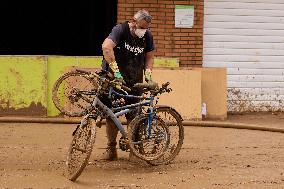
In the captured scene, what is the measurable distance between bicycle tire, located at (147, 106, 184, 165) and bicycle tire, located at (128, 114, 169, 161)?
5.0 inches

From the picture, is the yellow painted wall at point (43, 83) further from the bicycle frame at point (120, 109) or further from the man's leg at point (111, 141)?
the bicycle frame at point (120, 109)

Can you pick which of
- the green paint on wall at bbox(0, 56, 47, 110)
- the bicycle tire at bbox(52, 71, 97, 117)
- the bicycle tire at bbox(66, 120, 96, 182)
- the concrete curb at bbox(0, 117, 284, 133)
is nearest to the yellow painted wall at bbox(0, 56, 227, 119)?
the green paint on wall at bbox(0, 56, 47, 110)

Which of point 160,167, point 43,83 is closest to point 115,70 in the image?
point 160,167

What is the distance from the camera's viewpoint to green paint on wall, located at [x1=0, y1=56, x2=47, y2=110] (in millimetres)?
13242

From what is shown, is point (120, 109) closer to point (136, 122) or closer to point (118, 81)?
point (136, 122)

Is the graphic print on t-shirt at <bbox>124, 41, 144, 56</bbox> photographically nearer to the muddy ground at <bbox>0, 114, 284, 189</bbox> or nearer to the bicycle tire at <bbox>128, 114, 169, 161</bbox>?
the bicycle tire at <bbox>128, 114, 169, 161</bbox>

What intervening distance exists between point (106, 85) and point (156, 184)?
1.44 metres

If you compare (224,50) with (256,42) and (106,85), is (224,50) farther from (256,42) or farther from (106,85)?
(106,85)

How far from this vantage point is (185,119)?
13.1 m

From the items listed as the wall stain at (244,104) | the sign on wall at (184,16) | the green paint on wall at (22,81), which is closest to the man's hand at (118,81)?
the green paint on wall at (22,81)

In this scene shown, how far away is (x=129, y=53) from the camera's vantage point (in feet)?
27.9

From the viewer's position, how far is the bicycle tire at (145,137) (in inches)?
321

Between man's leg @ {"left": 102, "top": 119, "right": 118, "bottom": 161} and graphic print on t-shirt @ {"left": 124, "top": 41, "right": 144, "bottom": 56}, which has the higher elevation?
graphic print on t-shirt @ {"left": 124, "top": 41, "right": 144, "bottom": 56}

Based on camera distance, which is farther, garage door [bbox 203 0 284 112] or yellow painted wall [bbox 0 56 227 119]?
garage door [bbox 203 0 284 112]
